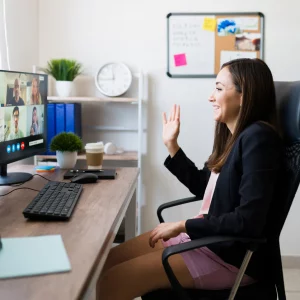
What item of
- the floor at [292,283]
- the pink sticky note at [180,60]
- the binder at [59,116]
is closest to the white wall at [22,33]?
the binder at [59,116]

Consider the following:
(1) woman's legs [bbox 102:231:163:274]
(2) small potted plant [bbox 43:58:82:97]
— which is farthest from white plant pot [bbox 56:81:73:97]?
(1) woman's legs [bbox 102:231:163:274]

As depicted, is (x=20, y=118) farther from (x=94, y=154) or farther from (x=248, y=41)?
(x=248, y=41)

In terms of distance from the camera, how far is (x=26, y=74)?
177cm

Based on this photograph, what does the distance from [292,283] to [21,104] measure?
1962mm

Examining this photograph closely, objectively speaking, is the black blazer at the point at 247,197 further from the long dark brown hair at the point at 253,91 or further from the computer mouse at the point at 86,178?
the computer mouse at the point at 86,178

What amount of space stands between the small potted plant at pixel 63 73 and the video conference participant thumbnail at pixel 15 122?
837 mm

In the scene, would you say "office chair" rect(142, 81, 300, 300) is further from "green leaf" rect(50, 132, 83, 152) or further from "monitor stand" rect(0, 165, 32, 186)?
"green leaf" rect(50, 132, 83, 152)

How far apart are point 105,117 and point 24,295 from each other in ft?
7.05

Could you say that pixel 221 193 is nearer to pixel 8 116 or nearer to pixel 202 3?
pixel 8 116

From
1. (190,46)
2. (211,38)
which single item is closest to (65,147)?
(190,46)

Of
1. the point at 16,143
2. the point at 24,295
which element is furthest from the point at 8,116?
the point at 24,295

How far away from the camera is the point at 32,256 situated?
87cm

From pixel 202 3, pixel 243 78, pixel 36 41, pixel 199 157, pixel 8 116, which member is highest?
pixel 202 3

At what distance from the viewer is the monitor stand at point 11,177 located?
1.64 m
